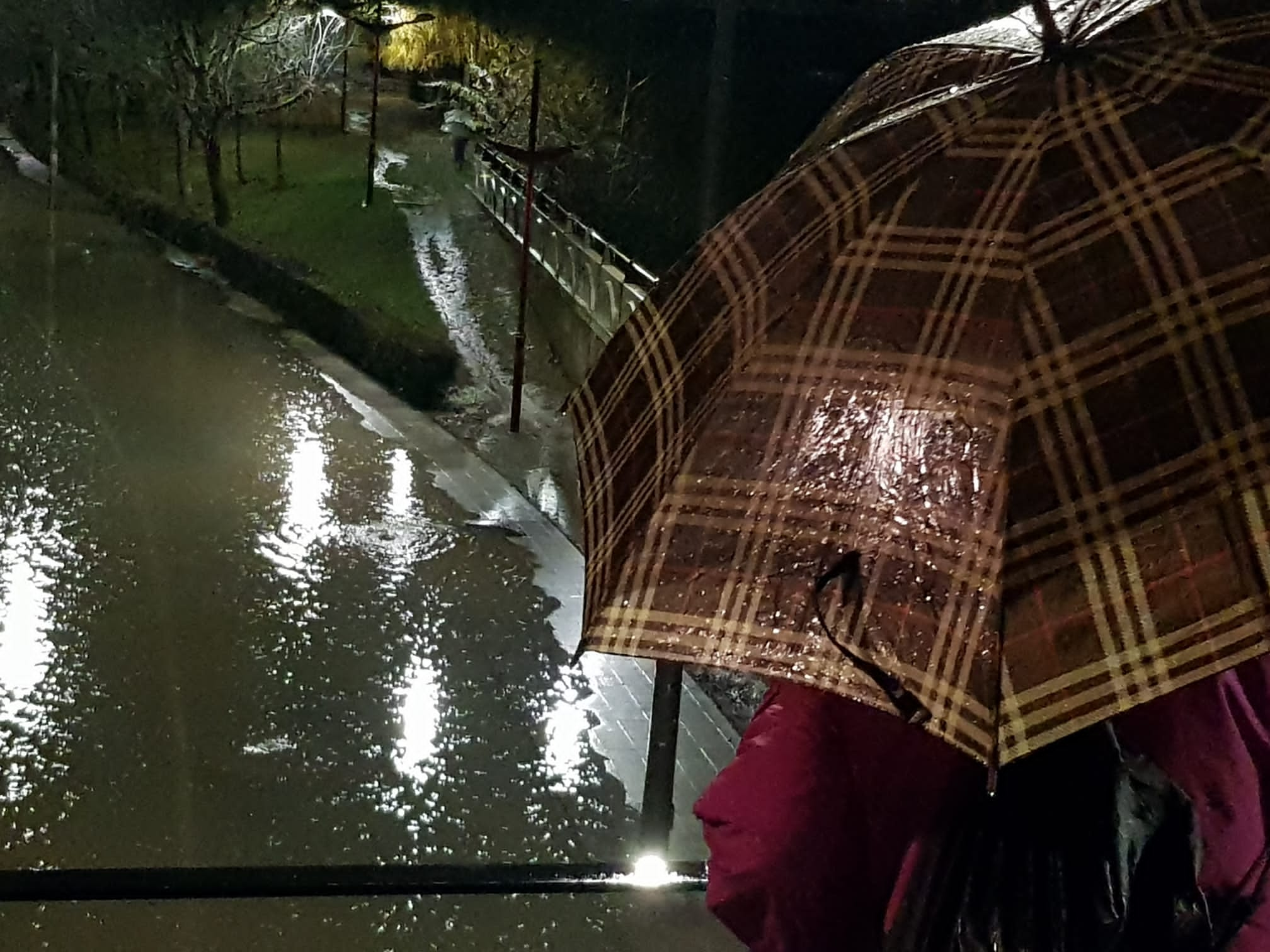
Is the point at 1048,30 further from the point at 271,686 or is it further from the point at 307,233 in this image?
the point at 307,233

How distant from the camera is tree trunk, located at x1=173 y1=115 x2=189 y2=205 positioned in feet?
59.9

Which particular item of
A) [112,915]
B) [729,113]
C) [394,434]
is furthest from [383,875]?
[729,113]

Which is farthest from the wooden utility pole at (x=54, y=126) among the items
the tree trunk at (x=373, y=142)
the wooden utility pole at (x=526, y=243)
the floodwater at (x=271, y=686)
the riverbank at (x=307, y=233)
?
the wooden utility pole at (x=526, y=243)

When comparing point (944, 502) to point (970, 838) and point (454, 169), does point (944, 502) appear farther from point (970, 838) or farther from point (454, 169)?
point (454, 169)

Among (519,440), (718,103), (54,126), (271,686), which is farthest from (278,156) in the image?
(271,686)

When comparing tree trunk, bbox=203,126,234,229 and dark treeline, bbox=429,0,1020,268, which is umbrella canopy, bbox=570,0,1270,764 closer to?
dark treeline, bbox=429,0,1020,268

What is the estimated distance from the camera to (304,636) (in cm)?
629

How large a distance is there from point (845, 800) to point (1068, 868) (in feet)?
0.72

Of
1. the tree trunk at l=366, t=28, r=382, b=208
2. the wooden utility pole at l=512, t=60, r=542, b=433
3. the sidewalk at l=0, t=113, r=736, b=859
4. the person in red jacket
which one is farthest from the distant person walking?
the person in red jacket

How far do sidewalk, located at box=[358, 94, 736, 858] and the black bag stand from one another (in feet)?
11.6

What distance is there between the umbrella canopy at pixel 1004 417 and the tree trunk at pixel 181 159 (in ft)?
60.0

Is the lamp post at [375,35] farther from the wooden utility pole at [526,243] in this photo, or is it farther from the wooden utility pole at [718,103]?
A: the wooden utility pole at [526,243]

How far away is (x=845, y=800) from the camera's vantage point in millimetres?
1177

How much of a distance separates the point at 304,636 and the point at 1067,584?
5.67m
